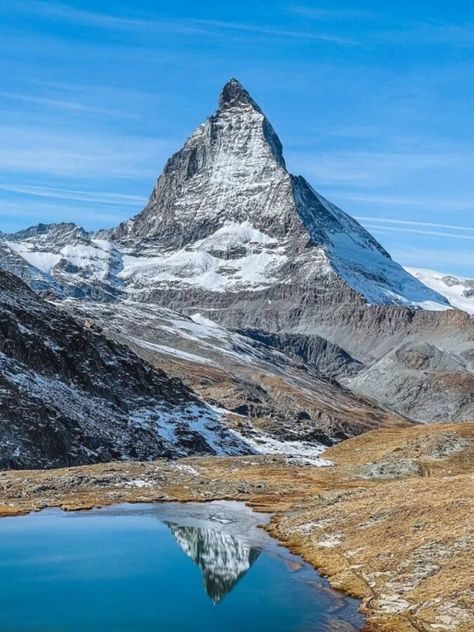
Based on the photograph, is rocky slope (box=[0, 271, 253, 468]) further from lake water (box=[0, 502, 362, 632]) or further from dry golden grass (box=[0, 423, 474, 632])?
lake water (box=[0, 502, 362, 632])

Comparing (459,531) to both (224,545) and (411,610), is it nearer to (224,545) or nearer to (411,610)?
(411,610)

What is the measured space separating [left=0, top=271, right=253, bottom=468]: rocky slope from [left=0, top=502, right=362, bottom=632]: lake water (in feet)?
143

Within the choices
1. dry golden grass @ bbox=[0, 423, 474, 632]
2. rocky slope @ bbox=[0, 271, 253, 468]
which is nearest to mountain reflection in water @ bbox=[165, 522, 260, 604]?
dry golden grass @ bbox=[0, 423, 474, 632]

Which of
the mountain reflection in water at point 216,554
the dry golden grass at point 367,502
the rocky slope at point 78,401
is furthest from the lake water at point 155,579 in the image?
the rocky slope at point 78,401

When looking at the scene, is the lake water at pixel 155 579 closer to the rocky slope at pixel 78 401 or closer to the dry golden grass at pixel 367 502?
the dry golden grass at pixel 367 502

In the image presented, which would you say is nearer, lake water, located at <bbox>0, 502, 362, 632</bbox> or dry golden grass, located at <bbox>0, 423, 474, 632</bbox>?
lake water, located at <bbox>0, 502, 362, 632</bbox>

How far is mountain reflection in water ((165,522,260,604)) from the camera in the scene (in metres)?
50.2

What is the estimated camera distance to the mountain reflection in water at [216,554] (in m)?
50.2

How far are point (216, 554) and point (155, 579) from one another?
8985mm

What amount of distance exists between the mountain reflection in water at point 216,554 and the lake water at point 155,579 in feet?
0.24

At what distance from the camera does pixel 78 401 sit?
450 ft

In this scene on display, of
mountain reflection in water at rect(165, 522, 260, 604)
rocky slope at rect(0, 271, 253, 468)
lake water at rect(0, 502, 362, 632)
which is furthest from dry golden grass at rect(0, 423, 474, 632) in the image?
rocky slope at rect(0, 271, 253, 468)

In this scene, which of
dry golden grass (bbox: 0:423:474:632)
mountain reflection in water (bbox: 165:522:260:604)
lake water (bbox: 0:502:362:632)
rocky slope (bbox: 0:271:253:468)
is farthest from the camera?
rocky slope (bbox: 0:271:253:468)

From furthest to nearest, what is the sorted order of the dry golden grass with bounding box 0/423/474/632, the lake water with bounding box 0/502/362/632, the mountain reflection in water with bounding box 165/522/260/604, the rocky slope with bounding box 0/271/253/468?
the rocky slope with bounding box 0/271/253/468 → the mountain reflection in water with bounding box 165/522/260/604 → the dry golden grass with bounding box 0/423/474/632 → the lake water with bounding box 0/502/362/632
